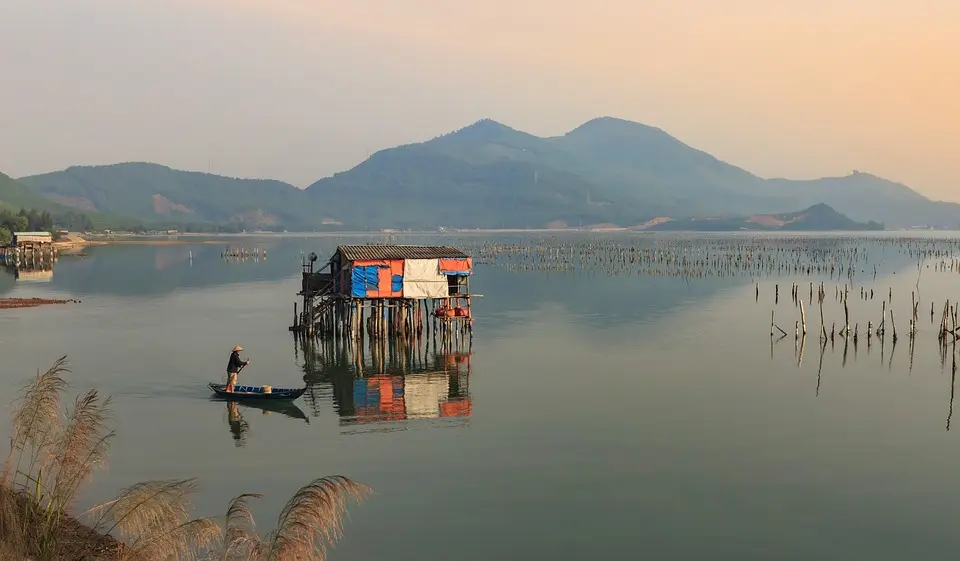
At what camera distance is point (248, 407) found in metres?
37.5

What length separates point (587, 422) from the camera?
1378 inches

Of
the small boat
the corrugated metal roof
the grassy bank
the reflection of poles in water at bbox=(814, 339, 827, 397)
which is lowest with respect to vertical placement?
the reflection of poles in water at bbox=(814, 339, 827, 397)

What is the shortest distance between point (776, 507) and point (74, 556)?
61.2 feet

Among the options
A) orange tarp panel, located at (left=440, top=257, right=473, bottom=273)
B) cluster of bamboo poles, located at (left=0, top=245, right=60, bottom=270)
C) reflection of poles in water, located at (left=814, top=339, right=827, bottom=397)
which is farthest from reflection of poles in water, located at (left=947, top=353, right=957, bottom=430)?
cluster of bamboo poles, located at (left=0, top=245, right=60, bottom=270)

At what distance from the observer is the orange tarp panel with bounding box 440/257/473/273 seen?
53.5 m

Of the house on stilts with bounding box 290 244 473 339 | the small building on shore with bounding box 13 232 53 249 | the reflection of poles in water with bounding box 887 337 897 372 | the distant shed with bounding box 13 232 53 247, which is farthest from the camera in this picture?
the distant shed with bounding box 13 232 53 247

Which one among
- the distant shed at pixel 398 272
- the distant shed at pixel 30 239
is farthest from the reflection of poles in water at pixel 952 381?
the distant shed at pixel 30 239

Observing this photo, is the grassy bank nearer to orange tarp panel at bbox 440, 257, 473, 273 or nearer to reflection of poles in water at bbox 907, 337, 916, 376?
orange tarp panel at bbox 440, 257, 473, 273

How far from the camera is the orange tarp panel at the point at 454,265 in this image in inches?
2105

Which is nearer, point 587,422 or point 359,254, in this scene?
point 587,422

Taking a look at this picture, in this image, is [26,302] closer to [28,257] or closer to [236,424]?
[236,424]

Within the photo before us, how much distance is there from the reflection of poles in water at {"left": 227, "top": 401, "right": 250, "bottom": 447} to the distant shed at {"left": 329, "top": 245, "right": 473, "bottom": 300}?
615 inches

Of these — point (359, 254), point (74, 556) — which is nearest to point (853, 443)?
point (74, 556)

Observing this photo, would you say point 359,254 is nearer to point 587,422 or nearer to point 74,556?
point 587,422
